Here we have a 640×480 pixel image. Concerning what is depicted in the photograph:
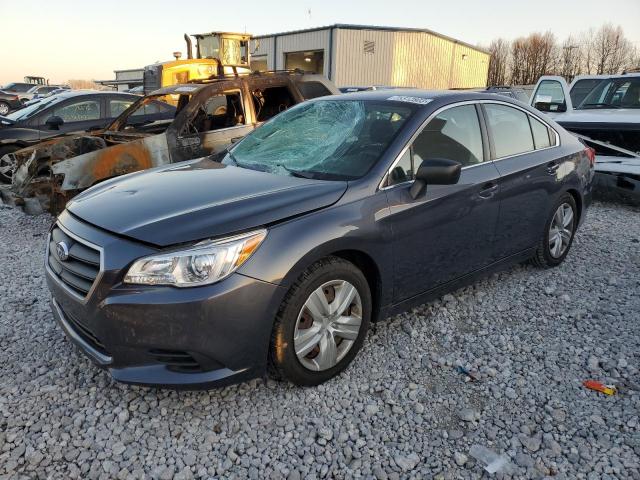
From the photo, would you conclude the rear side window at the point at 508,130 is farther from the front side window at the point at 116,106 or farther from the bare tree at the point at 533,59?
the bare tree at the point at 533,59

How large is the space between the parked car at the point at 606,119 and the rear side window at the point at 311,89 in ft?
12.4

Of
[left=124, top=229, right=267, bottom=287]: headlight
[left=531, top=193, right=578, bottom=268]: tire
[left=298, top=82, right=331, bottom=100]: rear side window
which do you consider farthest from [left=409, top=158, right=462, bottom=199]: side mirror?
[left=298, top=82, right=331, bottom=100]: rear side window

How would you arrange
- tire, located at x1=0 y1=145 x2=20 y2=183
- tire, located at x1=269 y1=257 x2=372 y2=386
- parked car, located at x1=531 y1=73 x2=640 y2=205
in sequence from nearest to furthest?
tire, located at x1=269 y1=257 x2=372 y2=386 → parked car, located at x1=531 y1=73 x2=640 y2=205 → tire, located at x1=0 y1=145 x2=20 y2=183

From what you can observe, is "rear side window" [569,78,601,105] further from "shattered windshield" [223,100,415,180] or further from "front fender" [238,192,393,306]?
"front fender" [238,192,393,306]

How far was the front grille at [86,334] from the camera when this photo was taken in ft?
8.42

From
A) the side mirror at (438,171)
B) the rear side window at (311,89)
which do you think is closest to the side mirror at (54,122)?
the rear side window at (311,89)

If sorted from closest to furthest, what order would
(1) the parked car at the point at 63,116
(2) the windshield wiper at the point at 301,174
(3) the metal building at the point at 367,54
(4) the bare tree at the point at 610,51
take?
1. (2) the windshield wiper at the point at 301,174
2. (1) the parked car at the point at 63,116
3. (3) the metal building at the point at 367,54
4. (4) the bare tree at the point at 610,51

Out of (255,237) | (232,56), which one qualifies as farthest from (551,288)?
(232,56)

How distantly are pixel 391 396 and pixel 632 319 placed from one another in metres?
2.18

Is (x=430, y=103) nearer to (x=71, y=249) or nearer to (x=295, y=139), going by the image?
(x=295, y=139)

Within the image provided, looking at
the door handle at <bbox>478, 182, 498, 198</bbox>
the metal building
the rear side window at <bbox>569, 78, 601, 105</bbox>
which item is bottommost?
the door handle at <bbox>478, 182, 498, 198</bbox>

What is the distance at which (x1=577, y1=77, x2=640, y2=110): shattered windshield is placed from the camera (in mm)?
8398

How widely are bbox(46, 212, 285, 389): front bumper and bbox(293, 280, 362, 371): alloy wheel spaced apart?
0.80 feet

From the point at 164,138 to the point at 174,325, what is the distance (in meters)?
4.21
